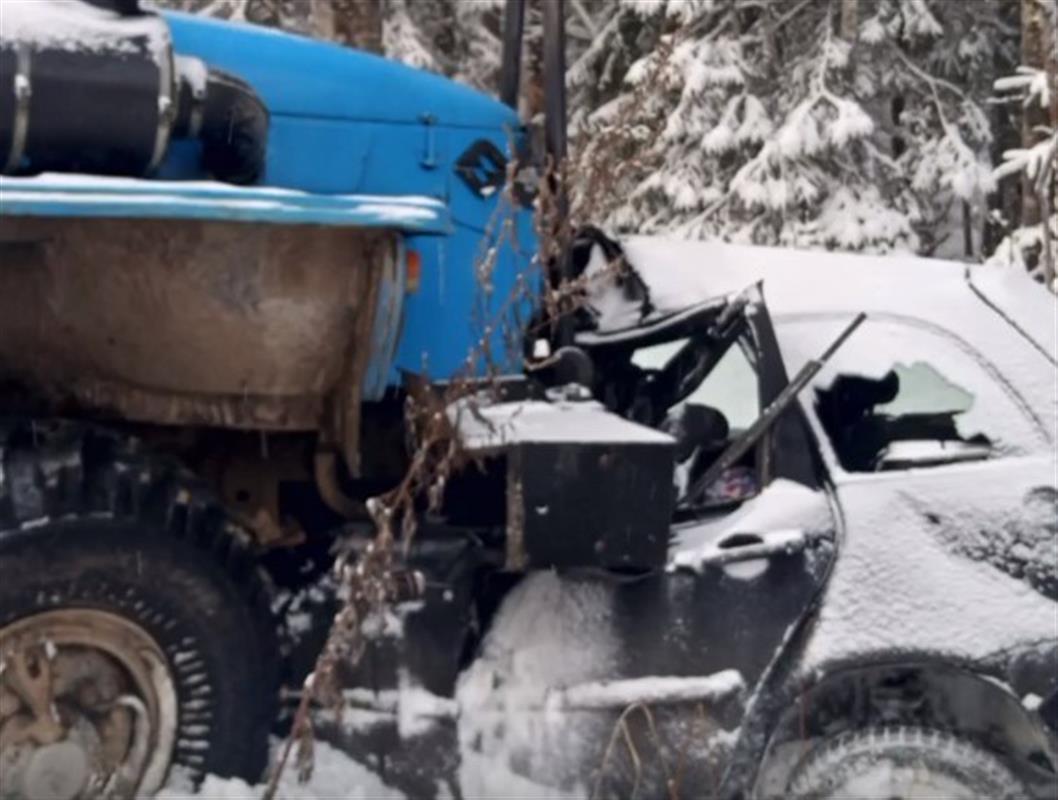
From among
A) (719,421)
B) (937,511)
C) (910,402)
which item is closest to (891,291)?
(910,402)

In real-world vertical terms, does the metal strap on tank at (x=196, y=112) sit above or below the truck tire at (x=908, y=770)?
above

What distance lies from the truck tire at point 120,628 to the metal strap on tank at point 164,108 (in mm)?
817

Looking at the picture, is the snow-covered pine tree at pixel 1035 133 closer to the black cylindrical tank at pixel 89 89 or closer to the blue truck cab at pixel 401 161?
the blue truck cab at pixel 401 161

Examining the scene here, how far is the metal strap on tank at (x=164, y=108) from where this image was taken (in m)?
4.23

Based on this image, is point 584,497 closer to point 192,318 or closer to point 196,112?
point 192,318

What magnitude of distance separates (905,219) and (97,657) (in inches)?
473

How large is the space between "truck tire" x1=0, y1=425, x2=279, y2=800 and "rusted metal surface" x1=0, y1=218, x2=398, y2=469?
1.07ft

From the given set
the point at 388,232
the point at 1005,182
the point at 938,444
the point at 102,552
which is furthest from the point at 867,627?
Result: the point at 1005,182

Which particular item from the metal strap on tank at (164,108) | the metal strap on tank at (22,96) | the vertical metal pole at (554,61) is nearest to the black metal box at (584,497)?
the metal strap on tank at (164,108)

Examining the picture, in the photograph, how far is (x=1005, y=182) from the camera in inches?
670

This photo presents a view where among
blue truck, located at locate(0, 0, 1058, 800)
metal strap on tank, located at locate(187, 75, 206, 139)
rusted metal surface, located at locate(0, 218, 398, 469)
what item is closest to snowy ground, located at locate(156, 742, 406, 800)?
blue truck, located at locate(0, 0, 1058, 800)

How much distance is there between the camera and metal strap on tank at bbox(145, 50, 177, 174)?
4227 millimetres

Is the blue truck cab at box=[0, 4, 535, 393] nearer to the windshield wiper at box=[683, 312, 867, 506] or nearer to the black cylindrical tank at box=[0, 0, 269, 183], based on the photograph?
the black cylindrical tank at box=[0, 0, 269, 183]

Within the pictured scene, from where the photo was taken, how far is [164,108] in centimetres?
424
